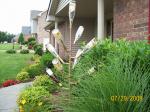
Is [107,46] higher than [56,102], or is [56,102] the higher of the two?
[107,46]

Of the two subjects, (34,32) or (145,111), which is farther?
(34,32)

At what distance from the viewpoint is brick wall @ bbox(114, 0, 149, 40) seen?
827cm

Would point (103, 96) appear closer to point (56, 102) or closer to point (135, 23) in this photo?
point (56, 102)

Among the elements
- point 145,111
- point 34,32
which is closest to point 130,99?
point 145,111

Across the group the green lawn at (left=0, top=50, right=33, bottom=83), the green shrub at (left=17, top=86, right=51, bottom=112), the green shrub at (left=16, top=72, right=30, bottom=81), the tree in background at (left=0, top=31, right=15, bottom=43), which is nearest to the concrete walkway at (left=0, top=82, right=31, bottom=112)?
the green shrub at (left=17, top=86, right=51, bottom=112)

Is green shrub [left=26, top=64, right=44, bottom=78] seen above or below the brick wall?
below

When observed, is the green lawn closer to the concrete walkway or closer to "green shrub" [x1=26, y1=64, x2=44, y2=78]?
"green shrub" [x1=26, y1=64, x2=44, y2=78]

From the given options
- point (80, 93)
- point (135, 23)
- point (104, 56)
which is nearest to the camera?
point (80, 93)

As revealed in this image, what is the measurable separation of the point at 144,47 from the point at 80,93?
1136mm

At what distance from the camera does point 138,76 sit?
4.54m
